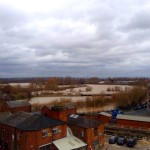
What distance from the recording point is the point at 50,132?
21.5 metres

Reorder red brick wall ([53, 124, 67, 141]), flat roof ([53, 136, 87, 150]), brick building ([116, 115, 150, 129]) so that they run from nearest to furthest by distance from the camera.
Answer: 1. flat roof ([53, 136, 87, 150])
2. red brick wall ([53, 124, 67, 141])
3. brick building ([116, 115, 150, 129])

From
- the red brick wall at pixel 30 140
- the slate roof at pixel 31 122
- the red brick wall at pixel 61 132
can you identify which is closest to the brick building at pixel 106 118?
the red brick wall at pixel 61 132

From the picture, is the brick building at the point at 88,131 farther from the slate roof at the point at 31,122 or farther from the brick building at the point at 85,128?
the slate roof at the point at 31,122

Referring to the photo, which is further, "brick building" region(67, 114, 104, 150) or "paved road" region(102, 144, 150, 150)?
"paved road" region(102, 144, 150, 150)

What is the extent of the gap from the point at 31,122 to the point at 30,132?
147 cm

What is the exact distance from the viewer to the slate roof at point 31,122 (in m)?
20.8

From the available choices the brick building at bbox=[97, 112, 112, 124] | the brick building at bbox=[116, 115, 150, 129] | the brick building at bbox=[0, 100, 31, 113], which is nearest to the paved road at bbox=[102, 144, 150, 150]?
the brick building at bbox=[116, 115, 150, 129]

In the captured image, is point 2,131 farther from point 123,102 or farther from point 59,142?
point 123,102

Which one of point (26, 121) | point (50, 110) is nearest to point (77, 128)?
point (50, 110)

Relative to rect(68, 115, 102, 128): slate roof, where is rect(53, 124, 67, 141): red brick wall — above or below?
below

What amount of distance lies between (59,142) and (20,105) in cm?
2106

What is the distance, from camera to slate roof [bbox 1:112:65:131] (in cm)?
2083

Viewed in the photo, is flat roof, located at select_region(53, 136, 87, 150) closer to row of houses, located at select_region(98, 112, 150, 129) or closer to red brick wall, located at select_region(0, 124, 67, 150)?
red brick wall, located at select_region(0, 124, 67, 150)

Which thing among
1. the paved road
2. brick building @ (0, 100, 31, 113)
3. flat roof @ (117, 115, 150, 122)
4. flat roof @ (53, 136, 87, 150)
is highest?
brick building @ (0, 100, 31, 113)
